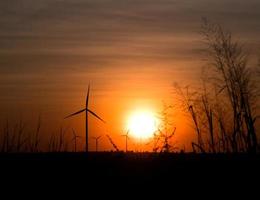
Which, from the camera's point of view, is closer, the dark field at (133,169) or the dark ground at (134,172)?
the dark ground at (134,172)

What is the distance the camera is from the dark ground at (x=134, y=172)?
6.88m

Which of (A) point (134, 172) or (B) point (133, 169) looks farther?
(B) point (133, 169)

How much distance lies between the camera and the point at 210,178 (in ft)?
23.3

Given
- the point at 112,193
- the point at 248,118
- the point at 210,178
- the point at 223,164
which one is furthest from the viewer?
the point at 248,118

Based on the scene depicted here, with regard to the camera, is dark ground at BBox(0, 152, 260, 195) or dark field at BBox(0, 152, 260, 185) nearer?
dark ground at BBox(0, 152, 260, 195)

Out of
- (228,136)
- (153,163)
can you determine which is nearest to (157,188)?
(153,163)

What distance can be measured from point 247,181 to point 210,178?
498 millimetres

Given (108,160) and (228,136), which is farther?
(228,136)

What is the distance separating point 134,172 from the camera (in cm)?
747

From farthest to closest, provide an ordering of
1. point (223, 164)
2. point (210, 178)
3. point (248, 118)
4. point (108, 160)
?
point (248, 118), point (108, 160), point (223, 164), point (210, 178)

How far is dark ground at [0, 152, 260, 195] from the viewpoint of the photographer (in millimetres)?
6883

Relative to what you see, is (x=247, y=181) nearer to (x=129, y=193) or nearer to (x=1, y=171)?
(x=129, y=193)

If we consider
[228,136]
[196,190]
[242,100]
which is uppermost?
[242,100]

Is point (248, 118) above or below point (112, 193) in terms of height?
above
